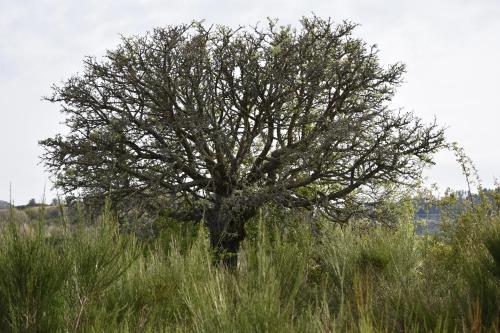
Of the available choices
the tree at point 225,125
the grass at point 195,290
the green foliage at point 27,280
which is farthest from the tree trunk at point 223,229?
the green foliage at point 27,280

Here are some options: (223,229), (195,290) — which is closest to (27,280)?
(195,290)

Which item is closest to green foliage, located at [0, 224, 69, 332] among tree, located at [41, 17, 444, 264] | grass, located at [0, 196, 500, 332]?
grass, located at [0, 196, 500, 332]

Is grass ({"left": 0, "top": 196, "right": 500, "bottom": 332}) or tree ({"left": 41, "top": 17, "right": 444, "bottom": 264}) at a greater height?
tree ({"left": 41, "top": 17, "right": 444, "bottom": 264})

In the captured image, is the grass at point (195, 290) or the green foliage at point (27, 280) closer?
the grass at point (195, 290)

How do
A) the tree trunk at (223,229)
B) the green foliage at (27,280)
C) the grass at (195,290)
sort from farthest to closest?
the tree trunk at (223,229) < the green foliage at (27,280) < the grass at (195,290)

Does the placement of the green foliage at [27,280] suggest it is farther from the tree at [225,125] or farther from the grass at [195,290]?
the tree at [225,125]

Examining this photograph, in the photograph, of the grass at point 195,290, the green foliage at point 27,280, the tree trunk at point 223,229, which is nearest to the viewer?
the grass at point 195,290

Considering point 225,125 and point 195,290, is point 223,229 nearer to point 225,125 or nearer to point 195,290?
point 225,125

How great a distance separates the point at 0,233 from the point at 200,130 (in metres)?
8.36

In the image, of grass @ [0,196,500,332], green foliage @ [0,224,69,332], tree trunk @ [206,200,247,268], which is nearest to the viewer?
grass @ [0,196,500,332]

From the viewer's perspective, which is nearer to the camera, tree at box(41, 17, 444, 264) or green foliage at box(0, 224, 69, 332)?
green foliage at box(0, 224, 69, 332)

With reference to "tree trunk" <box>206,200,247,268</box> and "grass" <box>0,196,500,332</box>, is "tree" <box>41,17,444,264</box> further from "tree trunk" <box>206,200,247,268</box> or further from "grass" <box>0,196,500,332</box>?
"grass" <box>0,196,500,332</box>

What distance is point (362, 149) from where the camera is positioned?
13.3 m

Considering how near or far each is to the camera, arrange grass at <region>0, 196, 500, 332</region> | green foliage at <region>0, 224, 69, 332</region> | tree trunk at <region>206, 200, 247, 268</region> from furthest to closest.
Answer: tree trunk at <region>206, 200, 247, 268</region>, green foliage at <region>0, 224, 69, 332</region>, grass at <region>0, 196, 500, 332</region>
